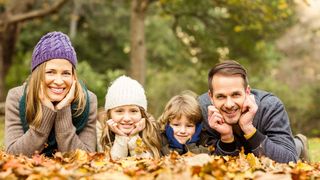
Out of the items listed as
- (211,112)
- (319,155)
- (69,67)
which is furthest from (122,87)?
(319,155)

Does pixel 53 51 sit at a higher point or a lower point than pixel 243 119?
higher

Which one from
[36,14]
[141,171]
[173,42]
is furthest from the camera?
[173,42]

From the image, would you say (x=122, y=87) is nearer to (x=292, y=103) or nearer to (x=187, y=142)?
(x=187, y=142)

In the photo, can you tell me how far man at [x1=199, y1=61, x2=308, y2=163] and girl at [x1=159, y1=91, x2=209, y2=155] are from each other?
27cm

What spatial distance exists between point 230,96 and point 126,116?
3.25ft

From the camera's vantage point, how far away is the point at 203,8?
617 inches

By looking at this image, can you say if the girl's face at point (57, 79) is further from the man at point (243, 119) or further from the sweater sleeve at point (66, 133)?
the man at point (243, 119)

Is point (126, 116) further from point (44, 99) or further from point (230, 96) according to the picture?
point (230, 96)

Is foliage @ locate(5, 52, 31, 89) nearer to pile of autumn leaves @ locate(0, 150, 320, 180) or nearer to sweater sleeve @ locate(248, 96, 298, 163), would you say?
sweater sleeve @ locate(248, 96, 298, 163)

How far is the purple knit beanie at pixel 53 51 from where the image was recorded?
4617mm

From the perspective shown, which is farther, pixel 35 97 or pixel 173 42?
pixel 173 42

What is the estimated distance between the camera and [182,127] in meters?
4.94

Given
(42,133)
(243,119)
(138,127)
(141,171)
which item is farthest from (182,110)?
(141,171)

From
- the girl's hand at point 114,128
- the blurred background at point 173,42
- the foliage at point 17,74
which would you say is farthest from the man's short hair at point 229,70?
the foliage at point 17,74
